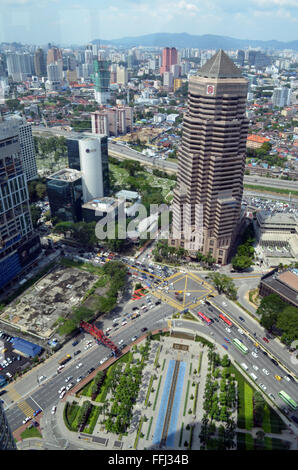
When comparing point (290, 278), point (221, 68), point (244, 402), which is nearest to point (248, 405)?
point (244, 402)

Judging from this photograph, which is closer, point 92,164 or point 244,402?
point 244,402

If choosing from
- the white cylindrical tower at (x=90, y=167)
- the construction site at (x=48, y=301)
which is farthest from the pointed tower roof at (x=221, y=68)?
the construction site at (x=48, y=301)

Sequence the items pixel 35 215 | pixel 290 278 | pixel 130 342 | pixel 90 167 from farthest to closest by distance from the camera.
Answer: pixel 35 215
pixel 90 167
pixel 290 278
pixel 130 342

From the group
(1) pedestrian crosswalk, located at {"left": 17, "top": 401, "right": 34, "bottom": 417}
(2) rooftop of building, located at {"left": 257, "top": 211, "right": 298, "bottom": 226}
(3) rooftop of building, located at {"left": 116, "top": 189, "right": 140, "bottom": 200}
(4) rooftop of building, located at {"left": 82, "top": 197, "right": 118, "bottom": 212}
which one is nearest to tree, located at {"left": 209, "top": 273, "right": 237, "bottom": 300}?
(2) rooftop of building, located at {"left": 257, "top": 211, "right": 298, "bottom": 226}

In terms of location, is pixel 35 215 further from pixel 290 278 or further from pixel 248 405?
pixel 248 405

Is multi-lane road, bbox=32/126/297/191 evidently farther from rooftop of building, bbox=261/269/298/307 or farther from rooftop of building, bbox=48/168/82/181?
rooftop of building, bbox=261/269/298/307

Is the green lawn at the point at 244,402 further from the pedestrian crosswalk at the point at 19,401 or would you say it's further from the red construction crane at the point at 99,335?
the pedestrian crosswalk at the point at 19,401

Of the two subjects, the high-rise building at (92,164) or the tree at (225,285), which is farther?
the high-rise building at (92,164)
